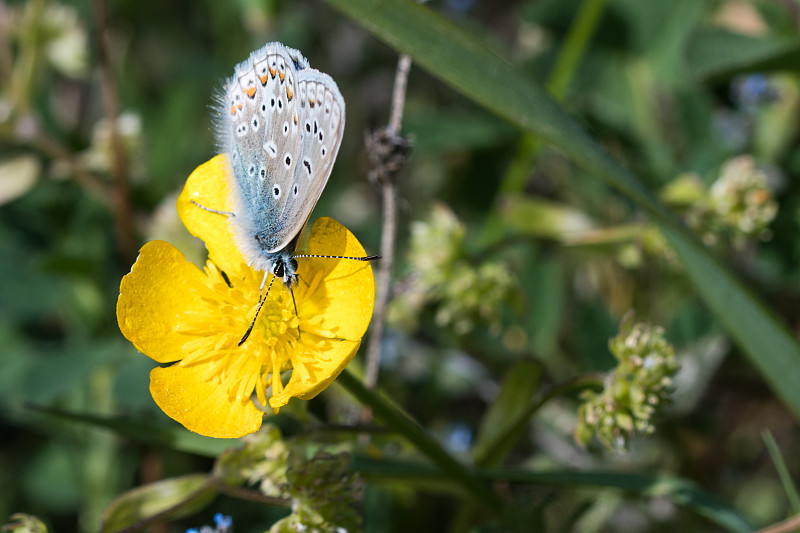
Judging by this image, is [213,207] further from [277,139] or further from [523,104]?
[523,104]

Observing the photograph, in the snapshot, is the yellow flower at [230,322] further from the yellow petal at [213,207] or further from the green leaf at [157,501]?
the green leaf at [157,501]

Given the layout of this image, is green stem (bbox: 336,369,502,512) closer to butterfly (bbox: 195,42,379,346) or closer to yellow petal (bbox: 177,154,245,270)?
butterfly (bbox: 195,42,379,346)

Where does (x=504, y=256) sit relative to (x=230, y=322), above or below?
above

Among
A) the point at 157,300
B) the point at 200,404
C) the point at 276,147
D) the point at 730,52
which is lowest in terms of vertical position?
the point at 200,404

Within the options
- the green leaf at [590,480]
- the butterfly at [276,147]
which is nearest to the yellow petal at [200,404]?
the butterfly at [276,147]

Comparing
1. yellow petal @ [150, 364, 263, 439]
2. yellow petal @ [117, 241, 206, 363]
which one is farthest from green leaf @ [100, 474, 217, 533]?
yellow petal @ [117, 241, 206, 363]

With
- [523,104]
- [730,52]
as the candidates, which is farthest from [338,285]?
[730,52]

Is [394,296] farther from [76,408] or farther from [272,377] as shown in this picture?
[76,408]

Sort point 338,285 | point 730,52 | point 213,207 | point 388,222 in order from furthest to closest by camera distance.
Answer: point 730,52 → point 388,222 → point 213,207 → point 338,285
